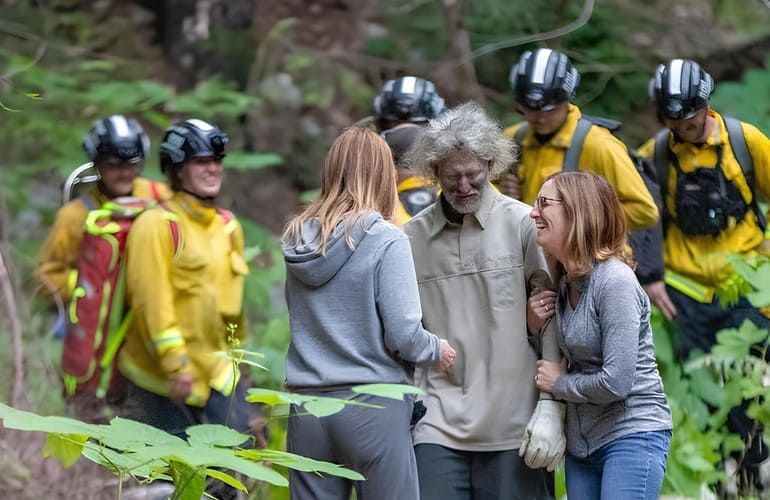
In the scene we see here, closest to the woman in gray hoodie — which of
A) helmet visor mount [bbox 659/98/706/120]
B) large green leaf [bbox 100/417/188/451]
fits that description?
large green leaf [bbox 100/417/188/451]

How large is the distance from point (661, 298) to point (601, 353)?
8.10 ft

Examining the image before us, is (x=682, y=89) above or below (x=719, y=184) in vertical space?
above

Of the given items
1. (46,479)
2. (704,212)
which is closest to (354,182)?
(46,479)

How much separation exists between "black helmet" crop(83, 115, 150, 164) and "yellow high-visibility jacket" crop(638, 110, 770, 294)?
2.89 metres

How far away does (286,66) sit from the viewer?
12.4m

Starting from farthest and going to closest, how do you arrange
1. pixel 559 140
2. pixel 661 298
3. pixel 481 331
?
pixel 661 298 → pixel 559 140 → pixel 481 331

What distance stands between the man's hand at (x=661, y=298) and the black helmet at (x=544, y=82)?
1.26 m

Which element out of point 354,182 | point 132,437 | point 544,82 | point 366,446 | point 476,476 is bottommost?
point 476,476

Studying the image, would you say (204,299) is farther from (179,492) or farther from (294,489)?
(179,492)

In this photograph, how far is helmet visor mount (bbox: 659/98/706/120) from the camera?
20.6 ft

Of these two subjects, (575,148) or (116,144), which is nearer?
(575,148)

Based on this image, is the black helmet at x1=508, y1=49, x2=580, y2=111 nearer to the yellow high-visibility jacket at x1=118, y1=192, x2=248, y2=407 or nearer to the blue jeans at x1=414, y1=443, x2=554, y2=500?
the yellow high-visibility jacket at x1=118, y1=192, x2=248, y2=407

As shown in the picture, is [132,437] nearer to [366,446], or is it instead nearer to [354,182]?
[366,446]

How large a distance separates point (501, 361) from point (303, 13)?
9199 millimetres
